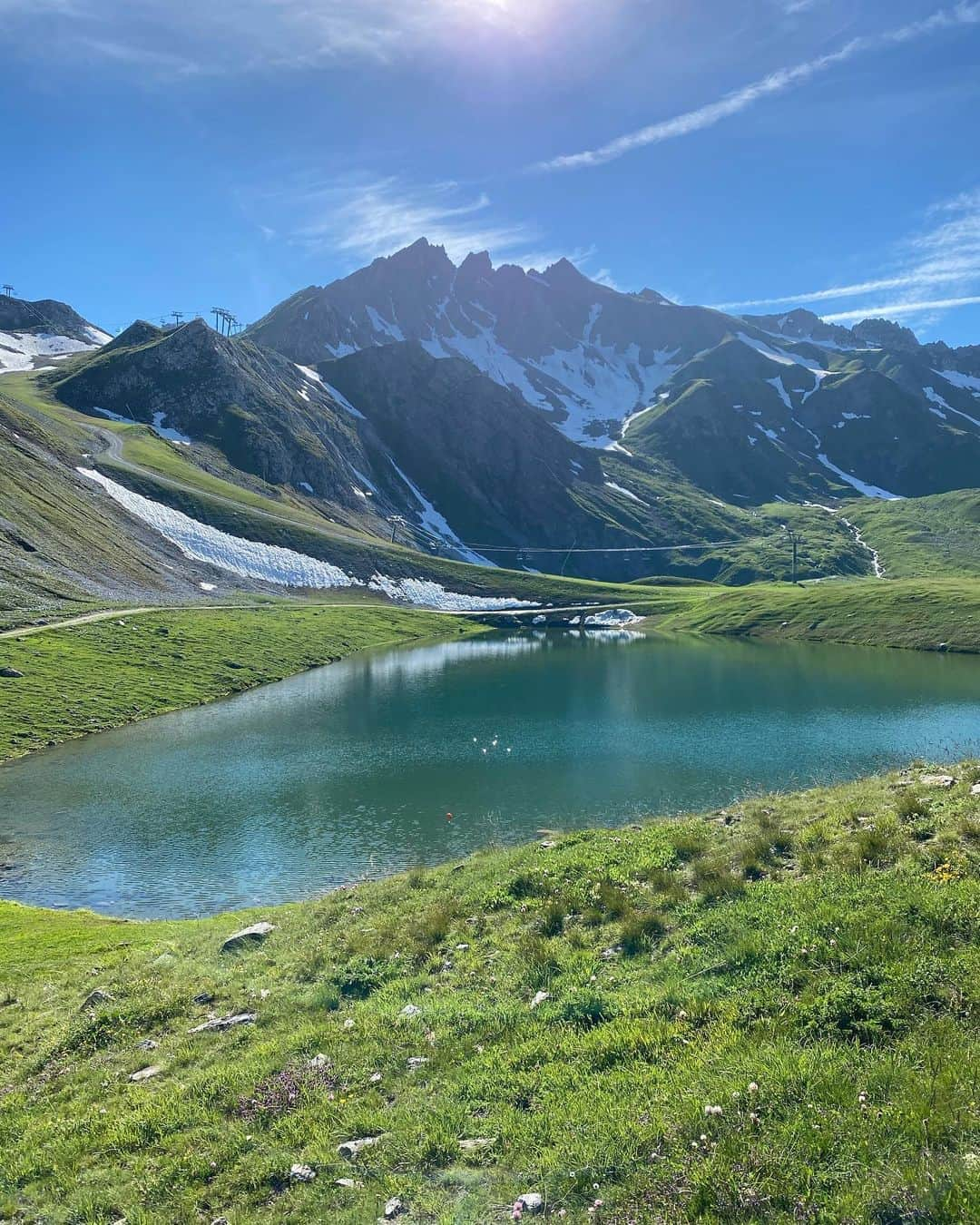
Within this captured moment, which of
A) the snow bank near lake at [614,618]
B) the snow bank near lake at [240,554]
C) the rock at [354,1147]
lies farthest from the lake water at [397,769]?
the snow bank near lake at [614,618]

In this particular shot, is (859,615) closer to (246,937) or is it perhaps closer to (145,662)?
(145,662)

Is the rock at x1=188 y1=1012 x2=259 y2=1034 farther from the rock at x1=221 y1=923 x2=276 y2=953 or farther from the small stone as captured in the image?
the small stone

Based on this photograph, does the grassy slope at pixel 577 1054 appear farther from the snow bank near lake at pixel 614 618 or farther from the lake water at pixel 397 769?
the snow bank near lake at pixel 614 618

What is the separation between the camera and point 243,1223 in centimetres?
952

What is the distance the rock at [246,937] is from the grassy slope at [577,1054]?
0.89 meters

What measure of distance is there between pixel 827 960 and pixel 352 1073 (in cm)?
809

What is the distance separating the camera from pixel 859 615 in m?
144

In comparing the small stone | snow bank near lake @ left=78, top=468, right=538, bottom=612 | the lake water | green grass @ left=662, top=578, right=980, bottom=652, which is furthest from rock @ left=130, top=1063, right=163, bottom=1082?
snow bank near lake @ left=78, top=468, right=538, bottom=612

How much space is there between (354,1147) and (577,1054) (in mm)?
3556

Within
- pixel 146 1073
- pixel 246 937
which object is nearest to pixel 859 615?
pixel 246 937

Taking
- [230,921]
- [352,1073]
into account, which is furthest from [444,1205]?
[230,921]

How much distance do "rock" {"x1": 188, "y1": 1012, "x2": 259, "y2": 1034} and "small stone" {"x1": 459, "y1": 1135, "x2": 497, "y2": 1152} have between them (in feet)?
23.7

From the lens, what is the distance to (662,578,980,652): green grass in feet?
417

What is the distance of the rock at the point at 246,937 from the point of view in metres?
21.4
